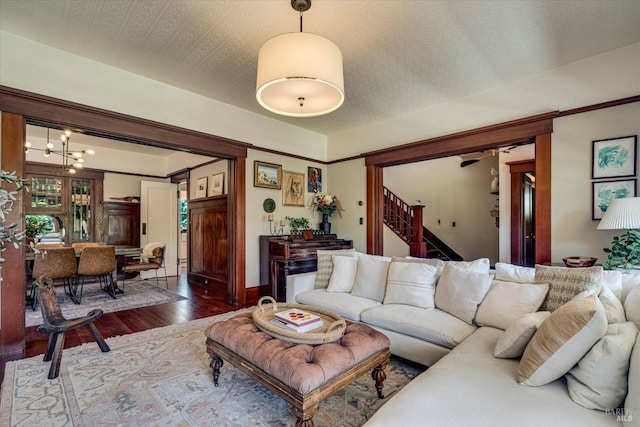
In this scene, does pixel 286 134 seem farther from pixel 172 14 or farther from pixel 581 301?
pixel 581 301

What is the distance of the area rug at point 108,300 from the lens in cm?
412

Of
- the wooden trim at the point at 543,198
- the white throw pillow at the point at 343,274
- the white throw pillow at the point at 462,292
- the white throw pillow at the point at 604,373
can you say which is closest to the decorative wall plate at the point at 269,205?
the white throw pillow at the point at 343,274

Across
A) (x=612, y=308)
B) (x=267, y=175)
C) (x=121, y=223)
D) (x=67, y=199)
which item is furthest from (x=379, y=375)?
(x=67, y=199)

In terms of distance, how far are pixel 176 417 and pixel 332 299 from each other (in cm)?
165

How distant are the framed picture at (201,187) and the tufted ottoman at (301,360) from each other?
4237 mm

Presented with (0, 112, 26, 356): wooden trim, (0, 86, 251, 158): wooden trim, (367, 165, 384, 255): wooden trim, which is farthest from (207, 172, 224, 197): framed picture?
(0, 112, 26, 356): wooden trim

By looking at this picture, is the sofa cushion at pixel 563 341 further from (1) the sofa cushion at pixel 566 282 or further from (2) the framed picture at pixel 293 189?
(2) the framed picture at pixel 293 189

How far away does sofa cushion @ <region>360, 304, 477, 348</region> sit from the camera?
2232mm

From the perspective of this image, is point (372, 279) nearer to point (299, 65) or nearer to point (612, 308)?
point (612, 308)

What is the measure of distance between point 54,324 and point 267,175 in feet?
10.6

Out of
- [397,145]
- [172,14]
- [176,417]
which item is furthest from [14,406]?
[397,145]

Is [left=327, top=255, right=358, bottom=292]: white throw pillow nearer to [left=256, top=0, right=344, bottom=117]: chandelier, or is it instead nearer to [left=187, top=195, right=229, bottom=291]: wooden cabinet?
[left=256, top=0, right=344, bottom=117]: chandelier

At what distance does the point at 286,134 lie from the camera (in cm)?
527

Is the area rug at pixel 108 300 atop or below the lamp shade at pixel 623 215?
below
